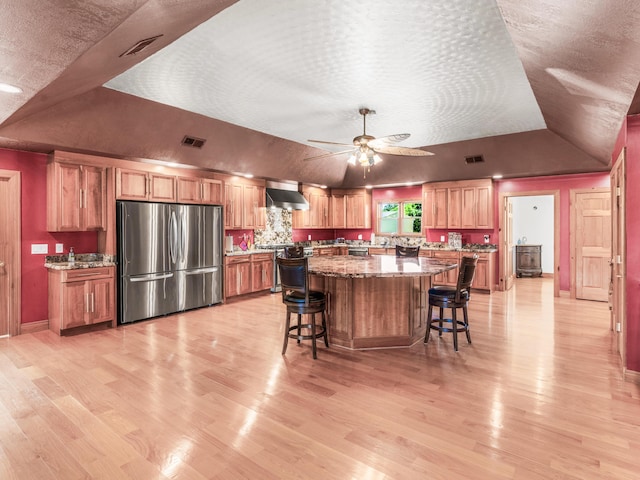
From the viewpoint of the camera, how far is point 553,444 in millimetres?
2271

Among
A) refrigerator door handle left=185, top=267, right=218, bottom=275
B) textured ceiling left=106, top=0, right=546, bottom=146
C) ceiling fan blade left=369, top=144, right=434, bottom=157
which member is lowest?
refrigerator door handle left=185, top=267, right=218, bottom=275

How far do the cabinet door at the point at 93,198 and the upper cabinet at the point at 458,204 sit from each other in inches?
256

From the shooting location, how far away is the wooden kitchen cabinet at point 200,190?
6.00 m

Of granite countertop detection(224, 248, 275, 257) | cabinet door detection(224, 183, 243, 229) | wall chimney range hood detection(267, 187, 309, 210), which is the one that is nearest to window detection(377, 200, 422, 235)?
wall chimney range hood detection(267, 187, 309, 210)

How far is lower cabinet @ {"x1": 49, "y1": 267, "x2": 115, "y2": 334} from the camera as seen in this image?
15.3 feet

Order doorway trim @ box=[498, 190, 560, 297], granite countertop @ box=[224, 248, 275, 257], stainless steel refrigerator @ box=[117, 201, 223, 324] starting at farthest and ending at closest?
doorway trim @ box=[498, 190, 560, 297], granite countertop @ box=[224, 248, 275, 257], stainless steel refrigerator @ box=[117, 201, 223, 324]

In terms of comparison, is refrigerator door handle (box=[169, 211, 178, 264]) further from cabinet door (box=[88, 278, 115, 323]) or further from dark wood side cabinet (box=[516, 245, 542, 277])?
dark wood side cabinet (box=[516, 245, 542, 277])

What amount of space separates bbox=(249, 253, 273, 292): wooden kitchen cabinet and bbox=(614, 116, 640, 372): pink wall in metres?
5.67

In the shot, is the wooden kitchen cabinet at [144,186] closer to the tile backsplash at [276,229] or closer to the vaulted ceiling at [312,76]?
the vaulted ceiling at [312,76]

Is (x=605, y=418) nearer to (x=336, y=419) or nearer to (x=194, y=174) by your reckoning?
(x=336, y=419)

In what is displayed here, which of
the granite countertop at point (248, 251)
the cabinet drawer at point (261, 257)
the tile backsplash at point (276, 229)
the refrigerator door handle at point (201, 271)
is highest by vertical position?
the tile backsplash at point (276, 229)

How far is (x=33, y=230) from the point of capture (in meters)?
4.84

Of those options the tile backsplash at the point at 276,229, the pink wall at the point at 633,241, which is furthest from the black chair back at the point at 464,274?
the tile backsplash at the point at 276,229

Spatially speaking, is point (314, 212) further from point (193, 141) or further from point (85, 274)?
point (85, 274)
